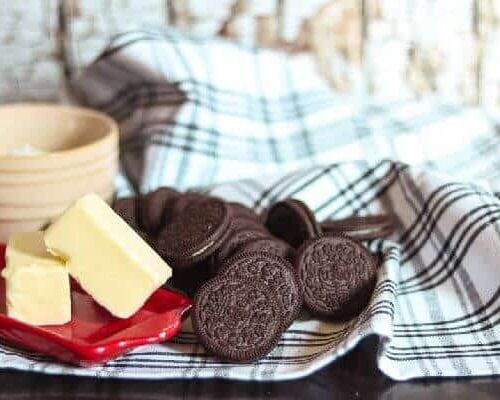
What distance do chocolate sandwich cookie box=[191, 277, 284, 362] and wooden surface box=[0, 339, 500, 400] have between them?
0.02 meters

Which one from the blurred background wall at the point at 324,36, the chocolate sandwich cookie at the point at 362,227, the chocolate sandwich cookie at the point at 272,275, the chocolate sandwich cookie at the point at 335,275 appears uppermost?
the chocolate sandwich cookie at the point at 272,275

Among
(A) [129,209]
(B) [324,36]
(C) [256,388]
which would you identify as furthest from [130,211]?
(B) [324,36]

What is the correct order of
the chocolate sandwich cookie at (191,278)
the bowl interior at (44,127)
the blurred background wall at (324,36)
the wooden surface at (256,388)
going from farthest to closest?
1. the blurred background wall at (324,36)
2. the bowl interior at (44,127)
3. the chocolate sandwich cookie at (191,278)
4. the wooden surface at (256,388)

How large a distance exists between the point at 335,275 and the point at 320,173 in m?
0.20

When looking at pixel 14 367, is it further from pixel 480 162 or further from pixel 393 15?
pixel 393 15

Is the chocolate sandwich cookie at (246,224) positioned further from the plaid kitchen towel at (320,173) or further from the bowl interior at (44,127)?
the bowl interior at (44,127)

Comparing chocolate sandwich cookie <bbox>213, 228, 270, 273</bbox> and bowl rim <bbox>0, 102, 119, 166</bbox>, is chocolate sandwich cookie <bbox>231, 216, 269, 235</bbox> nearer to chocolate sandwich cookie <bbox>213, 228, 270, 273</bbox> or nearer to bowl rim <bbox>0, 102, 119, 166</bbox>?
chocolate sandwich cookie <bbox>213, 228, 270, 273</bbox>

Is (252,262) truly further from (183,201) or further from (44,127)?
(44,127)

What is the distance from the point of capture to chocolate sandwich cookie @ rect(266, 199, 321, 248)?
2.45 feet

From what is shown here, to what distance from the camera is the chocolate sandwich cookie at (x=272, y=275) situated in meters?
0.65

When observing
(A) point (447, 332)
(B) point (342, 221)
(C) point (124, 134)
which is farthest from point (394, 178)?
(C) point (124, 134)

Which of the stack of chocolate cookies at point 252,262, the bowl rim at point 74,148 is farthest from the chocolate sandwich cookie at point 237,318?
the bowl rim at point 74,148

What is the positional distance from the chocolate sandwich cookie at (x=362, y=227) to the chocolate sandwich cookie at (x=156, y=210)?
129 millimetres

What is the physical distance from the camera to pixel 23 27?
113cm
